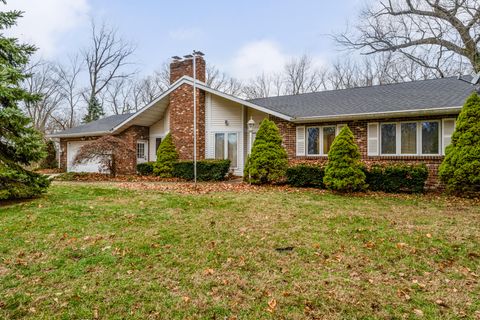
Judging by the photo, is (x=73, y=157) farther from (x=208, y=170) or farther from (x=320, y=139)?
(x=320, y=139)

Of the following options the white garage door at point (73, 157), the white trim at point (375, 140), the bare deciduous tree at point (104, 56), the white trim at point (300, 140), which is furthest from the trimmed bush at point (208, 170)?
the bare deciduous tree at point (104, 56)

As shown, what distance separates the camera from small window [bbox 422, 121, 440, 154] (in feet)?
35.8

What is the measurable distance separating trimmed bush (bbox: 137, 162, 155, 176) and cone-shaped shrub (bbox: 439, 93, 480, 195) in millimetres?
12313

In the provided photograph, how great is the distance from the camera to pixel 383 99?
12711mm

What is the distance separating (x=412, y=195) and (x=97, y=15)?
35.9m

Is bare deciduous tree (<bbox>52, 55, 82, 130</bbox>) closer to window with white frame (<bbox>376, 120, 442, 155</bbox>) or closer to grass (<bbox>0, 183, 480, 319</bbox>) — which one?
grass (<bbox>0, 183, 480, 319</bbox>)

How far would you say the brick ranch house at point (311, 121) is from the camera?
11.0 m

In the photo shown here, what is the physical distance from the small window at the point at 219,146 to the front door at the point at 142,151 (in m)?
4.94

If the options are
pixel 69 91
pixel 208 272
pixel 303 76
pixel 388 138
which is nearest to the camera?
pixel 208 272

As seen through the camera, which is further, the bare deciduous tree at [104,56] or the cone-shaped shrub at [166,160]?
the bare deciduous tree at [104,56]

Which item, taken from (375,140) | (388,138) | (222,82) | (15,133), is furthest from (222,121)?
(222,82)

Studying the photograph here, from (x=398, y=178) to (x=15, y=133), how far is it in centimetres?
1091

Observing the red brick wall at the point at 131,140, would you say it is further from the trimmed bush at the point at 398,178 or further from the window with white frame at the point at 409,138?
the window with white frame at the point at 409,138

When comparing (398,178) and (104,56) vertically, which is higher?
(104,56)
